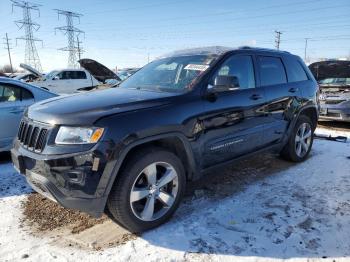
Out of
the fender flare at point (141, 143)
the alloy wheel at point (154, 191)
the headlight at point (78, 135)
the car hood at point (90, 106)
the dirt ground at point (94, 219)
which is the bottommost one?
the dirt ground at point (94, 219)

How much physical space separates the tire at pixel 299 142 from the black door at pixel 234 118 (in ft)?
3.62

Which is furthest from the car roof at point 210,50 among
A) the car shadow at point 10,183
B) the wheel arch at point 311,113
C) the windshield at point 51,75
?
the windshield at point 51,75

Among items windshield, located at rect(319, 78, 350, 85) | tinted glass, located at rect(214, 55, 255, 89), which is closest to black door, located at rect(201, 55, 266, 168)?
tinted glass, located at rect(214, 55, 255, 89)

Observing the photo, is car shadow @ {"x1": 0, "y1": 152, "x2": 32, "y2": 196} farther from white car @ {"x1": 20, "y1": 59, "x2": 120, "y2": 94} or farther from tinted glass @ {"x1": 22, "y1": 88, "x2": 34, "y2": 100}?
white car @ {"x1": 20, "y1": 59, "x2": 120, "y2": 94}

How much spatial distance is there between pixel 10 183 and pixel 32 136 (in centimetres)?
185

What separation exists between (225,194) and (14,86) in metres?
4.11

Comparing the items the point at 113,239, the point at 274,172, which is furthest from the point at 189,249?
the point at 274,172

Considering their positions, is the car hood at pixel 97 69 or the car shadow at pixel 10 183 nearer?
the car shadow at pixel 10 183

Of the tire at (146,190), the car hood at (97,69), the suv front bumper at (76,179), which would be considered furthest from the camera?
the car hood at (97,69)

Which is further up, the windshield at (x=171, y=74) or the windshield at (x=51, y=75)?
the windshield at (x=171, y=74)

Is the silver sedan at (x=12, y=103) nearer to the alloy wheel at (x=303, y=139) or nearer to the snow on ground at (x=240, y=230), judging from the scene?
the snow on ground at (x=240, y=230)

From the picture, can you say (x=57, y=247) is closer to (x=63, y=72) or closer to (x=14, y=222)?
(x=14, y=222)

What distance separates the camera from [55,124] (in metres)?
3.12

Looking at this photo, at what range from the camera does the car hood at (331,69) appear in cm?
964
